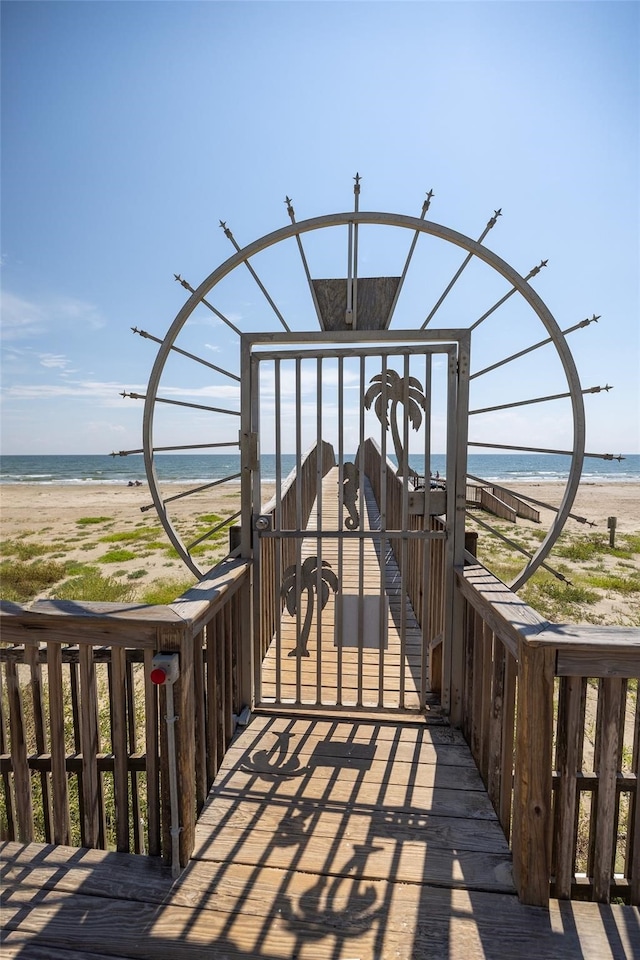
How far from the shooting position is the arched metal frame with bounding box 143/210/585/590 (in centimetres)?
239

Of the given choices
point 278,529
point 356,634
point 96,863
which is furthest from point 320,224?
point 96,863

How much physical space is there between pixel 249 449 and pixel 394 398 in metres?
0.96

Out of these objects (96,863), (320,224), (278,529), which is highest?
(320,224)

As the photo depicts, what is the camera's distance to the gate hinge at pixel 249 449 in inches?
108

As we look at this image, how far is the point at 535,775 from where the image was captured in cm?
165

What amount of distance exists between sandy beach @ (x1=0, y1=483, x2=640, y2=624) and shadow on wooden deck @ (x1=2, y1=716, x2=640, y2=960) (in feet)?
5.04

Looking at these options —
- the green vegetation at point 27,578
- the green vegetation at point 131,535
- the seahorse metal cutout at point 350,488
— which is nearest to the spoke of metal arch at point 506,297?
the seahorse metal cutout at point 350,488

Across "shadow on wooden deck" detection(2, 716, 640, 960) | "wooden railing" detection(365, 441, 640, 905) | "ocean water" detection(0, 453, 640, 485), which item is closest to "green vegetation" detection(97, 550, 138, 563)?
"shadow on wooden deck" detection(2, 716, 640, 960)

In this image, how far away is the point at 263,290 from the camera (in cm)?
274

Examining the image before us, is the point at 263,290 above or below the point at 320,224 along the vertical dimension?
below

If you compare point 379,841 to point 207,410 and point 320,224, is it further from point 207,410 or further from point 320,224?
point 320,224

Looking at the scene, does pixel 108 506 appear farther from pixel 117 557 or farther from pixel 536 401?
pixel 536 401

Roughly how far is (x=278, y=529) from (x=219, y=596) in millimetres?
712

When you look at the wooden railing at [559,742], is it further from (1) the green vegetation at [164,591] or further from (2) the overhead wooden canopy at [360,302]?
(1) the green vegetation at [164,591]
